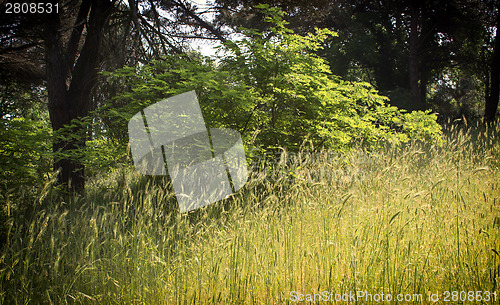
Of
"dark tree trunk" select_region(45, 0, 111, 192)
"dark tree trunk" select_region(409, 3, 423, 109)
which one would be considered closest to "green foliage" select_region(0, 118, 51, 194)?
"dark tree trunk" select_region(45, 0, 111, 192)

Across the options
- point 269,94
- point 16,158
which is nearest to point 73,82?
point 16,158

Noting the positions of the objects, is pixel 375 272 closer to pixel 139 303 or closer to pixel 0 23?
pixel 139 303

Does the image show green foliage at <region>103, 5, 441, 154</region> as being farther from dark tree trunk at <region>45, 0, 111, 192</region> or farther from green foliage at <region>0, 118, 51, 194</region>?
dark tree trunk at <region>45, 0, 111, 192</region>

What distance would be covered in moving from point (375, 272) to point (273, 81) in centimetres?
389

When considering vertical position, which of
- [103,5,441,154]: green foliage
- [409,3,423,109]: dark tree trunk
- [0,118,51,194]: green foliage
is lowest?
[0,118,51,194]: green foliage

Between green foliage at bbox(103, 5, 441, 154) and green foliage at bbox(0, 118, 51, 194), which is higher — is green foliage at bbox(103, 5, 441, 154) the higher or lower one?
the higher one

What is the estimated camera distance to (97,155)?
5.55 metres

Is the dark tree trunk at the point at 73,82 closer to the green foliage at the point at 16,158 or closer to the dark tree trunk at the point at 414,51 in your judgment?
the green foliage at the point at 16,158

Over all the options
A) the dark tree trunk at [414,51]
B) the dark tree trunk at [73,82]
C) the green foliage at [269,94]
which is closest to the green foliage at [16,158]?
the green foliage at [269,94]

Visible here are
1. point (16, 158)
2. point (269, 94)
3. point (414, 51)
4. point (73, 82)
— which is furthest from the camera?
point (414, 51)

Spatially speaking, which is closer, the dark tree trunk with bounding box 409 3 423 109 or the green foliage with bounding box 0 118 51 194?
the green foliage with bounding box 0 118 51 194

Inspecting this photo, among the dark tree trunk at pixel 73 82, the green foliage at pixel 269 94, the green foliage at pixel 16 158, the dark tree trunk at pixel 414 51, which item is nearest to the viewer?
the green foliage at pixel 16 158

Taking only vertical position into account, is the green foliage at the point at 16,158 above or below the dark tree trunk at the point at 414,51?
below

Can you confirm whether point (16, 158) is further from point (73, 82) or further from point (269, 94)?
point (269, 94)
